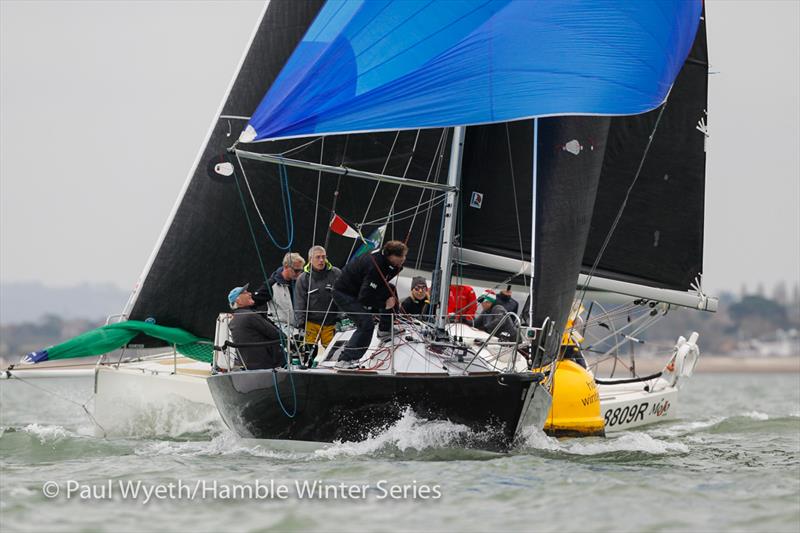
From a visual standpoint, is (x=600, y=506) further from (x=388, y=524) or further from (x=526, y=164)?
(x=526, y=164)

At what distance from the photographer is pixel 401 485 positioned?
8.10 m

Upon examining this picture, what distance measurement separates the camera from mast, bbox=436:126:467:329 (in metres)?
Result: 10.6

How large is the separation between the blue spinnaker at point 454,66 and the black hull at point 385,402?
1910mm

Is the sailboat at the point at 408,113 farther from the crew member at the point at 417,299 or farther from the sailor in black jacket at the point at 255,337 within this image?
the crew member at the point at 417,299

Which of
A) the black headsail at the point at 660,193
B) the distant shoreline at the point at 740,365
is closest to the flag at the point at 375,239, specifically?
the black headsail at the point at 660,193

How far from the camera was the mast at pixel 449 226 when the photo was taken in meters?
10.6

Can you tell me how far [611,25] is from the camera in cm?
1027

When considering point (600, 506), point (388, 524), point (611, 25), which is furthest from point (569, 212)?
point (388, 524)

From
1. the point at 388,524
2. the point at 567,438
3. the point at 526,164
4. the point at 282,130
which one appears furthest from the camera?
the point at 526,164

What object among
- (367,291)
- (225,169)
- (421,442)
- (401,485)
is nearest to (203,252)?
(225,169)

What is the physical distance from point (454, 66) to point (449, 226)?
1.53m

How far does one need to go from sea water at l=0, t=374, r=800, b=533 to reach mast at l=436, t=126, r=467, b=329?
1362mm

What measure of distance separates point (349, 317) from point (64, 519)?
165 inches

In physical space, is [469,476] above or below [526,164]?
below
